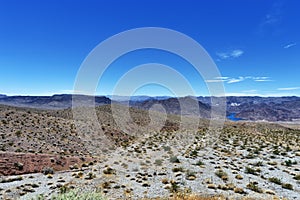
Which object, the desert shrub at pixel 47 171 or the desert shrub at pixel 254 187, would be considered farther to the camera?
the desert shrub at pixel 47 171

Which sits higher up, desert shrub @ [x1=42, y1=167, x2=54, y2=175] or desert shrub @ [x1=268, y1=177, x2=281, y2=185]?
desert shrub @ [x1=268, y1=177, x2=281, y2=185]

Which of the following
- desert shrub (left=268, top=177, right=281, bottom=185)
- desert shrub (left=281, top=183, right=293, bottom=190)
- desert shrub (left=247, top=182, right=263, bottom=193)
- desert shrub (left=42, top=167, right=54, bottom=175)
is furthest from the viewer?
desert shrub (left=42, top=167, right=54, bottom=175)

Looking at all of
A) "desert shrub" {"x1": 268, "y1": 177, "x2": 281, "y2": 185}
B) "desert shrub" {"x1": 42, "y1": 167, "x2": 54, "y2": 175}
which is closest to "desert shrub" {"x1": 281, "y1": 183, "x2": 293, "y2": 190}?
"desert shrub" {"x1": 268, "y1": 177, "x2": 281, "y2": 185}

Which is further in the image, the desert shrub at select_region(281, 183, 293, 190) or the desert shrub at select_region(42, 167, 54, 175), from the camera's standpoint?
the desert shrub at select_region(42, 167, 54, 175)

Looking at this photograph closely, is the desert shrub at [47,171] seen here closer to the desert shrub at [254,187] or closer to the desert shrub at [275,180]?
the desert shrub at [254,187]

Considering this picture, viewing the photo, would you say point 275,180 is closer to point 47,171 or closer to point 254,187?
point 254,187

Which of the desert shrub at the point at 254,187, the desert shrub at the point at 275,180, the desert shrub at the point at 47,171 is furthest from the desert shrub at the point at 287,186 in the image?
the desert shrub at the point at 47,171

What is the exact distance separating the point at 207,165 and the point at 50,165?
11553mm

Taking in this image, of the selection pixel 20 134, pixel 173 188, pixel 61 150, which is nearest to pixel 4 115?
pixel 20 134

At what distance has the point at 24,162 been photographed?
1802cm

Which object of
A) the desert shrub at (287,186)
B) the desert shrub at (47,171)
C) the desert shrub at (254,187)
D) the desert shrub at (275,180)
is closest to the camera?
the desert shrub at (254,187)

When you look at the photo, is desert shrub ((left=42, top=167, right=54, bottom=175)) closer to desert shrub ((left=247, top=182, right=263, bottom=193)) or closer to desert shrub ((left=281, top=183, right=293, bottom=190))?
desert shrub ((left=247, top=182, right=263, bottom=193))

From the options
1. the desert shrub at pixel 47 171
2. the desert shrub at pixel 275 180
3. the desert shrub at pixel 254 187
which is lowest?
the desert shrub at pixel 47 171

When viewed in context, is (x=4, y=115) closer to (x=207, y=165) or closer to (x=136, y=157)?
(x=136, y=157)
